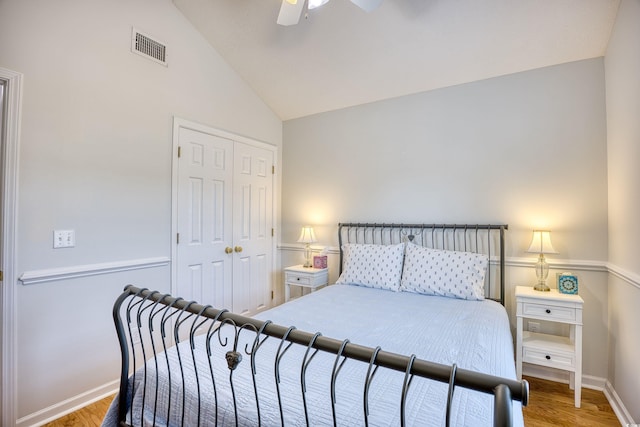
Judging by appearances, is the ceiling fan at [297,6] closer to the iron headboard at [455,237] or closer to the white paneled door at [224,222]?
the white paneled door at [224,222]

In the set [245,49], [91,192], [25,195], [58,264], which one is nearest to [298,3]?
[245,49]

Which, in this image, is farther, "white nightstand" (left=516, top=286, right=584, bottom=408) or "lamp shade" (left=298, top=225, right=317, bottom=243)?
"lamp shade" (left=298, top=225, right=317, bottom=243)

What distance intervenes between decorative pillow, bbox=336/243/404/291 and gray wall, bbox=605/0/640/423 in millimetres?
1510

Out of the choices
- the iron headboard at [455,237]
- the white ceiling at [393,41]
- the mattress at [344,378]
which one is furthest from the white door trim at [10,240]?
the iron headboard at [455,237]

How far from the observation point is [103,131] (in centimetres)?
225

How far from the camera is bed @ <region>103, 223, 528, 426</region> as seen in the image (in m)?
0.90

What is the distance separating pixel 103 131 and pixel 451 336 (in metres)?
2.75

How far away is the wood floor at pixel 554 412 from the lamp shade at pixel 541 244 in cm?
107

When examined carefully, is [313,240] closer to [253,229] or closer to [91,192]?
[253,229]

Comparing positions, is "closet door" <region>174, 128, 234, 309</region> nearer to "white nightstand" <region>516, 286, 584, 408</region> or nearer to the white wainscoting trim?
the white wainscoting trim

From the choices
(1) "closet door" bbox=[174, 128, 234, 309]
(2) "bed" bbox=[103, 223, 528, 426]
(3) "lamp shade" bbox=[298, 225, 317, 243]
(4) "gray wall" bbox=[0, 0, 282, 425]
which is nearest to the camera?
(2) "bed" bbox=[103, 223, 528, 426]

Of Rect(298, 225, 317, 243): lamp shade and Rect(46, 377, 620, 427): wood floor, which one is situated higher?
Rect(298, 225, 317, 243): lamp shade

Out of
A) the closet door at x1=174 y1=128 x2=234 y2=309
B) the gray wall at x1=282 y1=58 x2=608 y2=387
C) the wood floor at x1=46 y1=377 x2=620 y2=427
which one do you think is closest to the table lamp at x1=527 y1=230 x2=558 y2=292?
the gray wall at x1=282 y1=58 x2=608 y2=387

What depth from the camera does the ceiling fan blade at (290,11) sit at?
6.28 feet
